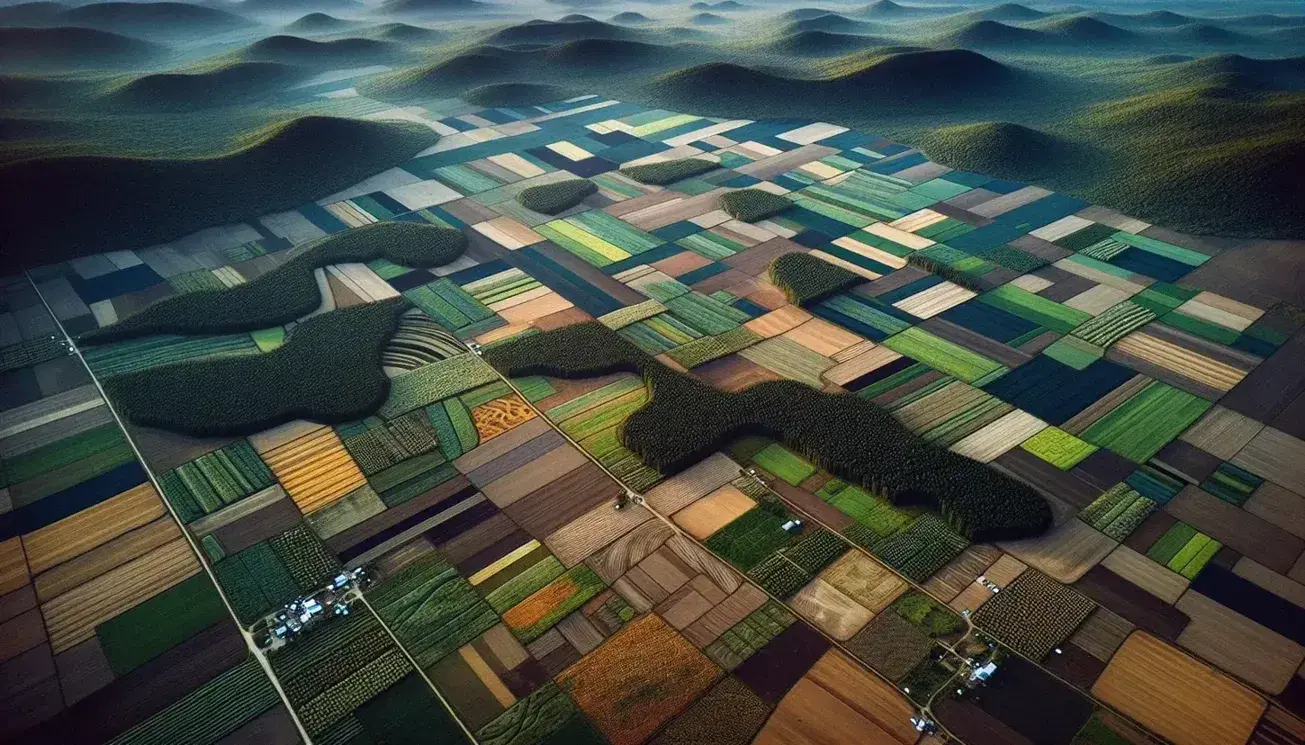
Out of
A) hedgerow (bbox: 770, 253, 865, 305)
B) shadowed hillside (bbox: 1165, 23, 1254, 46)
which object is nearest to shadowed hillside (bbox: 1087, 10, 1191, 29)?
shadowed hillside (bbox: 1165, 23, 1254, 46)

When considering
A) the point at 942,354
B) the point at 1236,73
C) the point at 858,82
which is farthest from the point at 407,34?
the point at 1236,73

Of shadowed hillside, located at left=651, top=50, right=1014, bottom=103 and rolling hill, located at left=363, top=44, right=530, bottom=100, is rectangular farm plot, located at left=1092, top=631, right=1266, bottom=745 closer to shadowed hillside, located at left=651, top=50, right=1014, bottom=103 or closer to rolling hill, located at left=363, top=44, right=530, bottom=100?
shadowed hillside, located at left=651, top=50, right=1014, bottom=103

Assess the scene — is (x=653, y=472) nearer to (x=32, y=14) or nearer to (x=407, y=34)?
(x=407, y=34)

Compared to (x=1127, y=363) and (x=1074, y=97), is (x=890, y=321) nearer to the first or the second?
(x=1127, y=363)

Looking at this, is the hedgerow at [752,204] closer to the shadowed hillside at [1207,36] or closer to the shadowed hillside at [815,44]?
the shadowed hillside at [815,44]

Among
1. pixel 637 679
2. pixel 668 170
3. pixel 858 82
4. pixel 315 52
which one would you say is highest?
pixel 315 52

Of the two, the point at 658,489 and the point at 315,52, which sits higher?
the point at 315,52

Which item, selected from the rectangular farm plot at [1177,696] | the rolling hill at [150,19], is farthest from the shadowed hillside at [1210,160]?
the rolling hill at [150,19]
